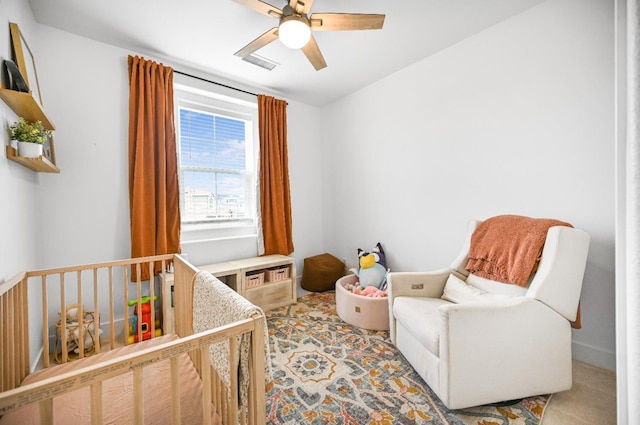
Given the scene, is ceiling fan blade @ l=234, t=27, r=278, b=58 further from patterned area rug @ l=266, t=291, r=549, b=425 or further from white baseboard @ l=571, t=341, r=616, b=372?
white baseboard @ l=571, t=341, r=616, b=372

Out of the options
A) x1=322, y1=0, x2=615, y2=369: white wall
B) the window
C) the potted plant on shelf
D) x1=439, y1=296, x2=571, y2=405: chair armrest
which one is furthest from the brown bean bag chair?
the potted plant on shelf

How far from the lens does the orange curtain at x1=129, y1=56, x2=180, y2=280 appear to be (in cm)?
231

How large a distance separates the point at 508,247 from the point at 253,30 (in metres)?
2.49

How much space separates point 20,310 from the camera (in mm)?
1325

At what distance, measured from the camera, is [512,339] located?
1383mm

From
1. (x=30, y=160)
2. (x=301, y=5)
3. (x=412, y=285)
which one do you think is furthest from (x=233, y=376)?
(x=301, y=5)

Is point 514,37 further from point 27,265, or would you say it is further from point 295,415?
point 27,265

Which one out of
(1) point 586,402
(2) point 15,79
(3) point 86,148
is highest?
(2) point 15,79

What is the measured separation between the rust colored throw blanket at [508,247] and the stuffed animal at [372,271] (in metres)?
0.94

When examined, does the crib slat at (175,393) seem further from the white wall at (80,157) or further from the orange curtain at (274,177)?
the orange curtain at (274,177)

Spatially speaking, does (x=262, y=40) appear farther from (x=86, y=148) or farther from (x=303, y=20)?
(x=86, y=148)

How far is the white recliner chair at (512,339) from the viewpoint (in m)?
1.35

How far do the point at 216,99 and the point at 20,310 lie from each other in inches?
97.4

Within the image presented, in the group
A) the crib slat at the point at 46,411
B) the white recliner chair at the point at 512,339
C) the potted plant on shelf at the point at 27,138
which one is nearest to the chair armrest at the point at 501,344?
the white recliner chair at the point at 512,339
